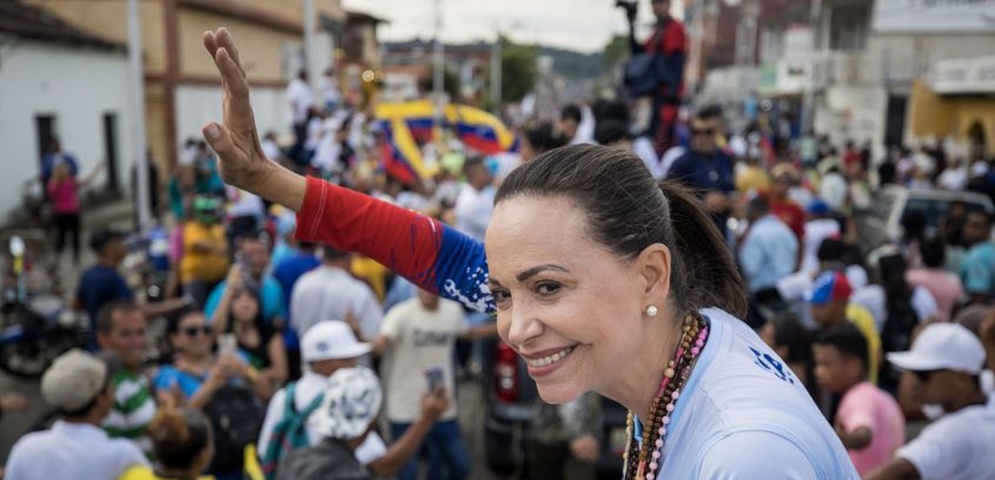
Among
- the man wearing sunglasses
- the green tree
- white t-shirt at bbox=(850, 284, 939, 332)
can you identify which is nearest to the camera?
the man wearing sunglasses

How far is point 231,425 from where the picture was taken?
13.8 ft

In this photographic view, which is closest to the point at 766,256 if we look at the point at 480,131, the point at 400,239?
the point at 400,239

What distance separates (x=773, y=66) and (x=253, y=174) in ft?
128

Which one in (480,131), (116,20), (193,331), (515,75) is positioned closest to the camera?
(193,331)

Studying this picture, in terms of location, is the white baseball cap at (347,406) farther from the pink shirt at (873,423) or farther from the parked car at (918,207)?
the parked car at (918,207)

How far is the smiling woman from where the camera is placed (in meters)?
1.32

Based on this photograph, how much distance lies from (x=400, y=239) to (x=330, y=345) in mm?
2314

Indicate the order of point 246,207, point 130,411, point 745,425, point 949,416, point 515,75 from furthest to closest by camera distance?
point 515,75, point 246,207, point 130,411, point 949,416, point 745,425

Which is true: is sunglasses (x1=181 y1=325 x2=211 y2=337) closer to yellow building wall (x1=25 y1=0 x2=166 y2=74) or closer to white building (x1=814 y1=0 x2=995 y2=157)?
yellow building wall (x1=25 y1=0 x2=166 y2=74)

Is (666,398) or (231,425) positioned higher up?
(666,398)

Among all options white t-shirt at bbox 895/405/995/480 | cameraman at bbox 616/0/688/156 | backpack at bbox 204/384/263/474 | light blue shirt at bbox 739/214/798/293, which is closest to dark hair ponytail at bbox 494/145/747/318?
white t-shirt at bbox 895/405/995/480

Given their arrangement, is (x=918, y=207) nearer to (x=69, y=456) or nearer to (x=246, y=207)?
(x=246, y=207)

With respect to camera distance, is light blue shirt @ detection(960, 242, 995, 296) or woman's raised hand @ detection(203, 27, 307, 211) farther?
light blue shirt @ detection(960, 242, 995, 296)

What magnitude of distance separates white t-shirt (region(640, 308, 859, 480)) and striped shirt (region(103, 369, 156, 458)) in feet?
11.1
